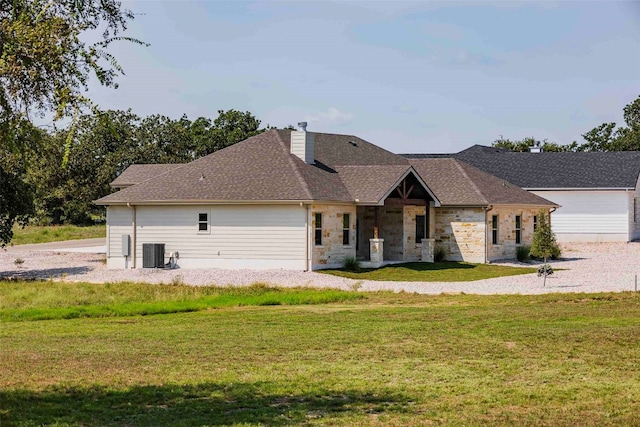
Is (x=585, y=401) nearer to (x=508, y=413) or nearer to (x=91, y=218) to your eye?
(x=508, y=413)

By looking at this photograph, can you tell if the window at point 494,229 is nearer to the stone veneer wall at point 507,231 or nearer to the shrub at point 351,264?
the stone veneer wall at point 507,231

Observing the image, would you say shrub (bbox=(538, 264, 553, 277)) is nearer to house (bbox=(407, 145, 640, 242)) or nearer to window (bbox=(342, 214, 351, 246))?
window (bbox=(342, 214, 351, 246))

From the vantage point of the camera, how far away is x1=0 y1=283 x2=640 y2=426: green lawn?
1105 centimetres

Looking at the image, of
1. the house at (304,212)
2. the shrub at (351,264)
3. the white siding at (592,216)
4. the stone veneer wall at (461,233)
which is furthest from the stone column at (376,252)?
the white siding at (592,216)

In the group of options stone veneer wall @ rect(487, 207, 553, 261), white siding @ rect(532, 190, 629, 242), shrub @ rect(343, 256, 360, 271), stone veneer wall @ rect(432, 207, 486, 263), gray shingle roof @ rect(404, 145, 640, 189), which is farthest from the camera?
gray shingle roof @ rect(404, 145, 640, 189)

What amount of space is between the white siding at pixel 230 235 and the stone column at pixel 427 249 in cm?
680

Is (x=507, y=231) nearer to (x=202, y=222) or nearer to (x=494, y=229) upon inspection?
(x=494, y=229)

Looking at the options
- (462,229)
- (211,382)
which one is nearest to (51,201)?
(462,229)

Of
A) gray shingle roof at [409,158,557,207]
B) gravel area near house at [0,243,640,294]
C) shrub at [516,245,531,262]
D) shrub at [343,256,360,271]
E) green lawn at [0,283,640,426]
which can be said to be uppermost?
gray shingle roof at [409,158,557,207]

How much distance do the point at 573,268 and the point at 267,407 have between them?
29326 mm

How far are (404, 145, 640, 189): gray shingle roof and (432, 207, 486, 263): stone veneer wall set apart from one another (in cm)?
1830

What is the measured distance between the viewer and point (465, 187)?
42.8 metres

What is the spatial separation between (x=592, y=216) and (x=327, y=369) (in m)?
46.7

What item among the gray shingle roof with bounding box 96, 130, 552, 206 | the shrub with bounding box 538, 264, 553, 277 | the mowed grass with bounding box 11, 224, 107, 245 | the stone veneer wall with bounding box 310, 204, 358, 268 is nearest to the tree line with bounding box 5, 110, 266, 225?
the mowed grass with bounding box 11, 224, 107, 245
